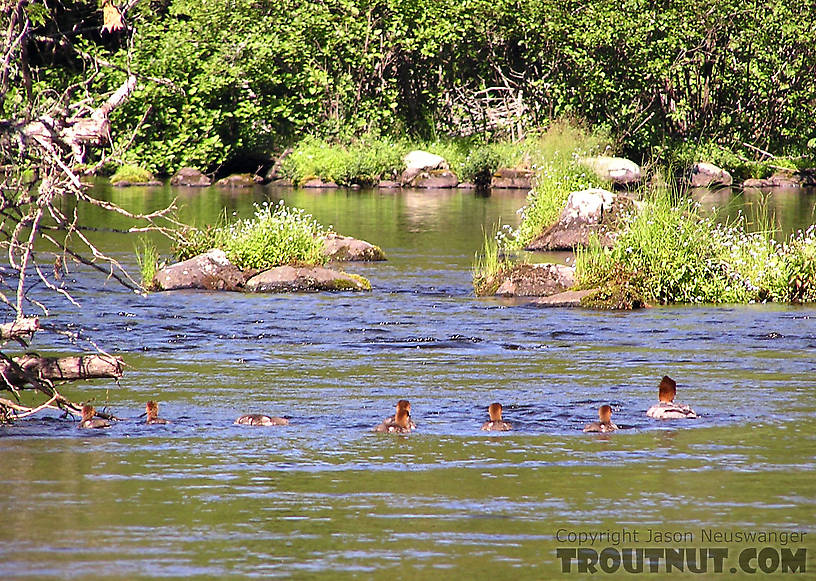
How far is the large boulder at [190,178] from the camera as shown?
170 ft

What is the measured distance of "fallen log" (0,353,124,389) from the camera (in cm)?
1195

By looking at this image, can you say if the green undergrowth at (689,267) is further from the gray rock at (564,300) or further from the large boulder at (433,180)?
the large boulder at (433,180)

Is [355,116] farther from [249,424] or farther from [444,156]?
[249,424]

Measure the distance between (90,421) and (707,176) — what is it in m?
40.9

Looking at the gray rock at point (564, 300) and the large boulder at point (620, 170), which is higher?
the large boulder at point (620, 170)

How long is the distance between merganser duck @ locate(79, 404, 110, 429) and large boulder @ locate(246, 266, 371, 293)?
34.6 ft

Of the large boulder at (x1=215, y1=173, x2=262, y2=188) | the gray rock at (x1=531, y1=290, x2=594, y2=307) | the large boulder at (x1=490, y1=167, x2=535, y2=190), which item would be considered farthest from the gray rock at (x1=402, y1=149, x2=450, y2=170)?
the gray rock at (x1=531, y1=290, x2=594, y2=307)

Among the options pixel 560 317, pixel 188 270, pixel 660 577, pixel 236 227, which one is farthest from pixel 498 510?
pixel 236 227

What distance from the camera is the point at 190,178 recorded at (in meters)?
52.4

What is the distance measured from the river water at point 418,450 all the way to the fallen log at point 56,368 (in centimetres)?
41

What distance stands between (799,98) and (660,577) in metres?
49.2

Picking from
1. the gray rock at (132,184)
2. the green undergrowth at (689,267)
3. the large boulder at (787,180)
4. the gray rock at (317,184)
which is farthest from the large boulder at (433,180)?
the green undergrowth at (689,267)

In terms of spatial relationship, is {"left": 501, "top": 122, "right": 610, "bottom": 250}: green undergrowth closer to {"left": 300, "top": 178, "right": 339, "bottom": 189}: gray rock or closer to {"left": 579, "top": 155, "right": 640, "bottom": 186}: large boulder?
{"left": 579, "top": 155, "right": 640, "bottom": 186}: large boulder

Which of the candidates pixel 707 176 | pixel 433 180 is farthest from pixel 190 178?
pixel 707 176
